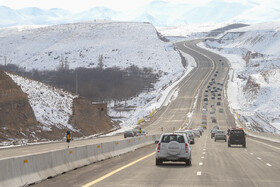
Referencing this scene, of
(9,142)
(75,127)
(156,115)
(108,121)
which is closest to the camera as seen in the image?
(9,142)

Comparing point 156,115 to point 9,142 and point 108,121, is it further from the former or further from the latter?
point 9,142

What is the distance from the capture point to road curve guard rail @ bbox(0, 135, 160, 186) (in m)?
13.2

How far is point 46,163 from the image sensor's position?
54.5 feet

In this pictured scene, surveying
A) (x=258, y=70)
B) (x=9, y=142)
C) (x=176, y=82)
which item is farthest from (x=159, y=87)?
(x=9, y=142)

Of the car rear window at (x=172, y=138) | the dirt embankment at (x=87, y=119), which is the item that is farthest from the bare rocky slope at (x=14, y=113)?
the car rear window at (x=172, y=138)

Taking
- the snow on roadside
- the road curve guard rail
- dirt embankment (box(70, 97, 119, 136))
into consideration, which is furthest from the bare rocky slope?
the road curve guard rail

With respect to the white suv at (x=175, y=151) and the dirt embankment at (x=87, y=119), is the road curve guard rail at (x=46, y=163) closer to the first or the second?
the white suv at (x=175, y=151)

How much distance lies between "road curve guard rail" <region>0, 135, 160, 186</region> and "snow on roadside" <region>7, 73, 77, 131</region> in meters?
40.8

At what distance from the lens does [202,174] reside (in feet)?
59.3

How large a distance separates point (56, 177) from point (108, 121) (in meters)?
78.5

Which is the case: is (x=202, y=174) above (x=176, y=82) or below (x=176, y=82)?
below

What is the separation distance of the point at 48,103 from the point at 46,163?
2420 inches

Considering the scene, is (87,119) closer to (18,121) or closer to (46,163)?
(18,121)

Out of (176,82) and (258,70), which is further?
(258,70)
